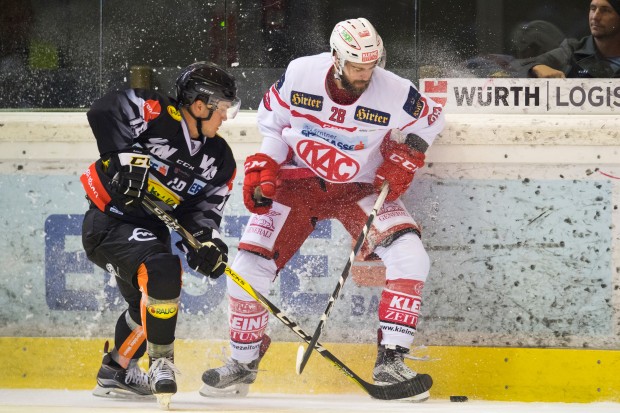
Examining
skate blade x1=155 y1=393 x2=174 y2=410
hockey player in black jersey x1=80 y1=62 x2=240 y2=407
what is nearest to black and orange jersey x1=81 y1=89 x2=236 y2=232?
hockey player in black jersey x1=80 y1=62 x2=240 y2=407

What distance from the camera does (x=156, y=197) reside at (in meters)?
3.94

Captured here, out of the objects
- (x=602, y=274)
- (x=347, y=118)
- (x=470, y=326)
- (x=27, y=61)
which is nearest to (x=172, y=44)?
(x=27, y=61)

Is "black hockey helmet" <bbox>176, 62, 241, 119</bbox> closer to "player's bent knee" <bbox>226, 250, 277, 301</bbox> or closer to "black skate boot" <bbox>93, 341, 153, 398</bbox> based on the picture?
"player's bent knee" <bbox>226, 250, 277, 301</bbox>

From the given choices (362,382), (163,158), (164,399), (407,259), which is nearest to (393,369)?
(362,382)

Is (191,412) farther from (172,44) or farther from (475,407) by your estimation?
(172,44)

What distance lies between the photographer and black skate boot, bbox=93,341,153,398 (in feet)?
13.3

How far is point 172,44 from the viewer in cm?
459

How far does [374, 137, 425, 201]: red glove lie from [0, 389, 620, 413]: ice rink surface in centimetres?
77

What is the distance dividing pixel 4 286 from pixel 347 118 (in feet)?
5.21

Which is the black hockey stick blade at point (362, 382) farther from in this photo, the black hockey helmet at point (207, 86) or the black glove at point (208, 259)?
the black hockey helmet at point (207, 86)

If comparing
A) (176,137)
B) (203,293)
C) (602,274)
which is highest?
(176,137)

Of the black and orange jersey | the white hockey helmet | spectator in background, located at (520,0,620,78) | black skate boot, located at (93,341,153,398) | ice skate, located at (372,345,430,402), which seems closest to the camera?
the black and orange jersey

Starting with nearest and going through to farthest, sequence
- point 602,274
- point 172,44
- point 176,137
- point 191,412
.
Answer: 1. point 191,412
2. point 176,137
3. point 602,274
4. point 172,44

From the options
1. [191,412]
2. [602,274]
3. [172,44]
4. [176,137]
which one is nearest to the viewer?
[191,412]
